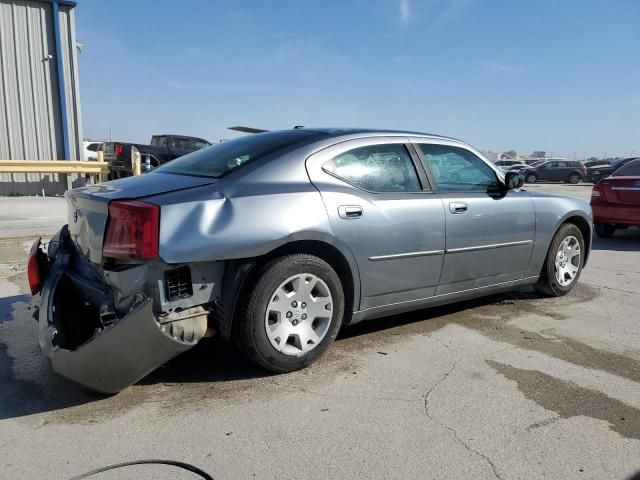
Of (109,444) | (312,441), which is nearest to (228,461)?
(312,441)

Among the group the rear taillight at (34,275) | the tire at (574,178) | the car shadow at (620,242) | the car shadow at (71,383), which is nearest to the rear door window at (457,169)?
Answer: the car shadow at (71,383)

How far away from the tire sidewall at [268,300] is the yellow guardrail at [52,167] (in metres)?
12.2

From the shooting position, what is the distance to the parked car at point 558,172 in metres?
34.9

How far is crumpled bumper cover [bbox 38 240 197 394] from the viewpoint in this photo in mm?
2807

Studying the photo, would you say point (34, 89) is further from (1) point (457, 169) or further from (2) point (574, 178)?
(2) point (574, 178)

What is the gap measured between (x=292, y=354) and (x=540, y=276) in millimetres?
2894

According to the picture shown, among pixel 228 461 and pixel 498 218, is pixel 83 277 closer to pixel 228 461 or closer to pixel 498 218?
pixel 228 461

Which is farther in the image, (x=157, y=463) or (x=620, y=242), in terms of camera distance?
(x=620, y=242)

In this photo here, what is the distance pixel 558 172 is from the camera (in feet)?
116

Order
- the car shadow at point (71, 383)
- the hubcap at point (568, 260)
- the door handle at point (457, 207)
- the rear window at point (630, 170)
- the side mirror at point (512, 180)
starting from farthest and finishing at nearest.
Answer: the rear window at point (630, 170) < the hubcap at point (568, 260) < the side mirror at point (512, 180) < the door handle at point (457, 207) < the car shadow at point (71, 383)

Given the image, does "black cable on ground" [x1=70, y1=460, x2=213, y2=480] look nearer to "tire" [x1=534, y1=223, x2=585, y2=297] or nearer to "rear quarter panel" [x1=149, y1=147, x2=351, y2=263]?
"rear quarter panel" [x1=149, y1=147, x2=351, y2=263]

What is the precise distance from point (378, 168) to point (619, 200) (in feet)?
22.2

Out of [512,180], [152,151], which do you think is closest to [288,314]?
[512,180]

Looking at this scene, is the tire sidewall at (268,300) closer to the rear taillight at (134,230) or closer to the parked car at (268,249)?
the parked car at (268,249)
